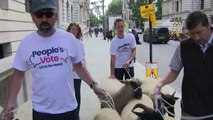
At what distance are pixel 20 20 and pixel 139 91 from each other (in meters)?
9.18

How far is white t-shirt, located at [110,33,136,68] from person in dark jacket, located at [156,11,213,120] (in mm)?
3400

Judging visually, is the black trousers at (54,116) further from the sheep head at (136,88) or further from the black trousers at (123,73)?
the black trousers at (123,73)

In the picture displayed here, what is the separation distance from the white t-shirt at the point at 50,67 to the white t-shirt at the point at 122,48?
360 cm

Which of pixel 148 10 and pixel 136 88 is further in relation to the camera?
pixel 148 10

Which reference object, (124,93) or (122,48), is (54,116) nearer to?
(124,93)

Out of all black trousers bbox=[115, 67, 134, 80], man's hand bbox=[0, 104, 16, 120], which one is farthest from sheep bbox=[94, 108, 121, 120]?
black trousers bbox=[115, 67, 134, 80]

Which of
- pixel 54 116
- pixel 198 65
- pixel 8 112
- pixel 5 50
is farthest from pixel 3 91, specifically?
pixel 5 50

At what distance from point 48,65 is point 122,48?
3819mm

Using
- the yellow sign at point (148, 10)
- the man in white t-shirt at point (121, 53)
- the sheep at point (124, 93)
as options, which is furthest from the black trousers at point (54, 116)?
the yellow sign at point (148, 10)

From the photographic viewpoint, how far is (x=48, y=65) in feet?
10.4

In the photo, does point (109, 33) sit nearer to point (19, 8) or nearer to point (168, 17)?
point (19, 8)

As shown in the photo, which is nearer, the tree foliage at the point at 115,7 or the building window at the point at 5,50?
the building window at the point at 5,50

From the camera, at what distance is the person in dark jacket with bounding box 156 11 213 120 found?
3307 millimetres

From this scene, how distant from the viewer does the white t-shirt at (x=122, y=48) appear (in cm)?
688
